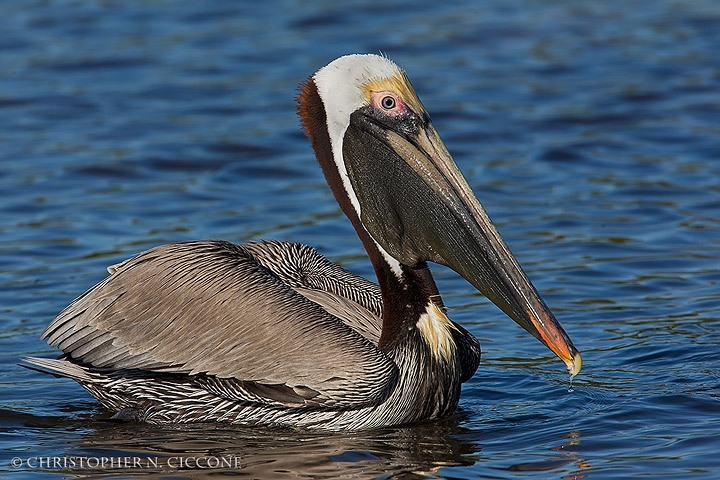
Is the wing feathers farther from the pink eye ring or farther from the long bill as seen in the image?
the pink eye ring

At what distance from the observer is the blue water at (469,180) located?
20.9ft

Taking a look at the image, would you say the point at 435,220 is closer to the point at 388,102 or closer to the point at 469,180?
the point at 388,102

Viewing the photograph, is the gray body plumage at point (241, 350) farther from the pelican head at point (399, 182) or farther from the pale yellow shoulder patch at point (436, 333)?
the pelican head at point (399, 182)

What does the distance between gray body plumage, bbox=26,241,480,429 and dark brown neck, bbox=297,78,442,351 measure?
0.33 ft

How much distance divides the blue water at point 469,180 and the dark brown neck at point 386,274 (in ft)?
1.61

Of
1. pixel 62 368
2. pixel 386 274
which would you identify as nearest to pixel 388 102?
pixel 386 274

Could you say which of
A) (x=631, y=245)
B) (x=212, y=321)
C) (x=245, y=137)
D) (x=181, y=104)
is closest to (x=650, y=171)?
(x=631, y=245)

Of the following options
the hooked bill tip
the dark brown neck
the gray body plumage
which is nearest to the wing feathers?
the gray body plumage

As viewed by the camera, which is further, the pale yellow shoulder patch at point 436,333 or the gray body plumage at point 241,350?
the pale yellow shoulder patch at point 436,333

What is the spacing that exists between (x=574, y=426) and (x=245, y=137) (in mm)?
5924

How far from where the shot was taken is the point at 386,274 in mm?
6551

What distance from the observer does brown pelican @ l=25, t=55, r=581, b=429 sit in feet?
20.7

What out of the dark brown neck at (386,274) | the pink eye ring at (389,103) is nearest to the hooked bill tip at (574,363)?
the dark brown neck at (386,274)

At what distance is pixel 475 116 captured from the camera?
1224 cm
